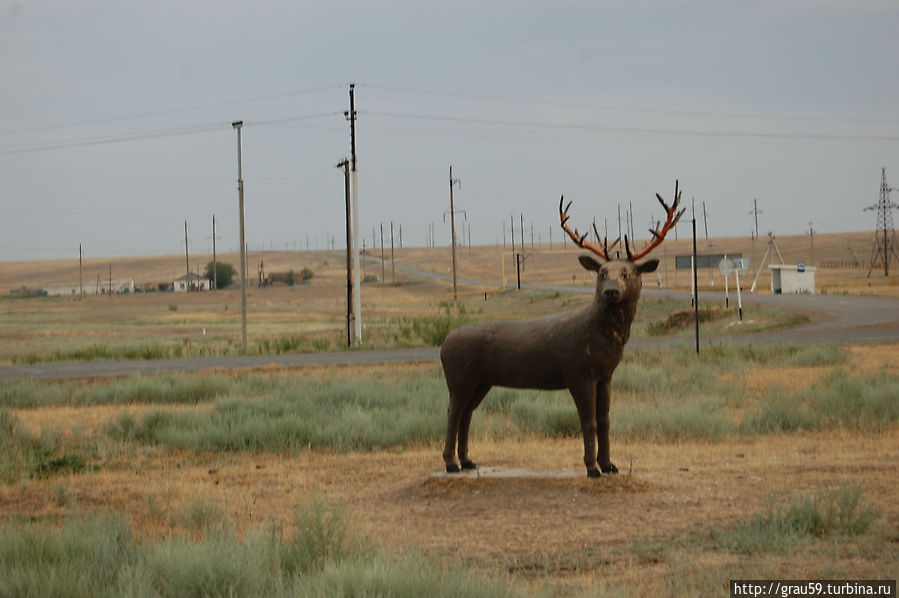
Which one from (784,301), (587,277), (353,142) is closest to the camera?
(353,142)

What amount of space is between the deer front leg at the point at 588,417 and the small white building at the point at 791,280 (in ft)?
159

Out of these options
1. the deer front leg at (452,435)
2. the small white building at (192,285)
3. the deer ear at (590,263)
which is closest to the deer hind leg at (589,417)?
the deer ear at (590,263)

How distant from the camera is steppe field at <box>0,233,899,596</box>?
7.50 meters

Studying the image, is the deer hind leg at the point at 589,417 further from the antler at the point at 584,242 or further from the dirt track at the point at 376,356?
the dirt track at the point at 376,356

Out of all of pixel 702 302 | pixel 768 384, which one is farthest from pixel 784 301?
pixel 768 384

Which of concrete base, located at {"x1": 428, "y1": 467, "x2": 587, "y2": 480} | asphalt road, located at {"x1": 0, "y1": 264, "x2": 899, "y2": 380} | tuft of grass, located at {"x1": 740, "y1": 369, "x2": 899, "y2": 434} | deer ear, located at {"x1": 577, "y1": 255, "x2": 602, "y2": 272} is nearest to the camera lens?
deer ear, located at {"x1": 577, "y1": 255, "x2": 602, "y2": 272}

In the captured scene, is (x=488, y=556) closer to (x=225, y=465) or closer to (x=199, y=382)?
(x=225, y=465)

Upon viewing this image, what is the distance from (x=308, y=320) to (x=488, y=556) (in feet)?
189

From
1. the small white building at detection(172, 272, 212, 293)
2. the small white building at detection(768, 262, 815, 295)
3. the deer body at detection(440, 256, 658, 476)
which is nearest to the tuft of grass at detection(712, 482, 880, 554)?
the deer body at detection(440, 256, 658, 476)

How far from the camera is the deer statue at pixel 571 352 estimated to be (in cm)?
1080

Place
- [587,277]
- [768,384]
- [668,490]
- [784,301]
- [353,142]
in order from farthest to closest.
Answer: [587,277]
[784,301]
[353,142]
[768,384]
[668,490]

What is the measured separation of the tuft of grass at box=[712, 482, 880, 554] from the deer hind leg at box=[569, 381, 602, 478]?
2.18 m

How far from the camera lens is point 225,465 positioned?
1423 cm

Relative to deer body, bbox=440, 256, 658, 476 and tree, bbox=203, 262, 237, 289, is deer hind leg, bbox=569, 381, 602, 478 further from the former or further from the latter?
tree, bbox=203, 262, 237, 289
